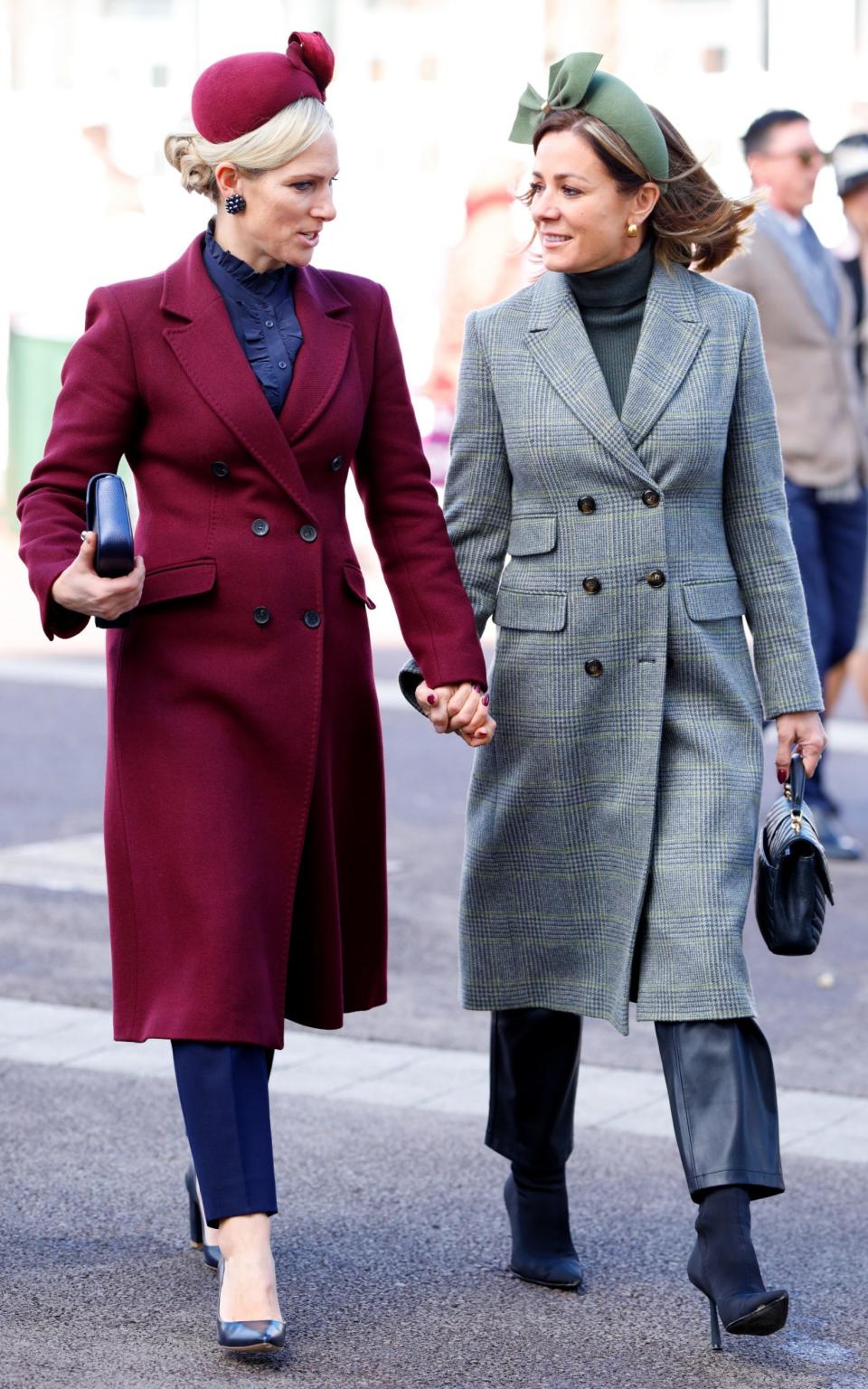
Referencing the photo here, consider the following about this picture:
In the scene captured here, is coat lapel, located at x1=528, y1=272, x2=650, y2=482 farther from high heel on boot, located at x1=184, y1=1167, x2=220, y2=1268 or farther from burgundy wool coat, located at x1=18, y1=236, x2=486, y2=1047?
high heel on boot, located at x1=184, y1=1167, x2=220, y2=1268

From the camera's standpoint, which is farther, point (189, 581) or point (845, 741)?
point (845, 741)

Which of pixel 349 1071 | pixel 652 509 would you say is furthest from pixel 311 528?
pixel 349 1071

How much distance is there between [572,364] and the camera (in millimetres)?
4133

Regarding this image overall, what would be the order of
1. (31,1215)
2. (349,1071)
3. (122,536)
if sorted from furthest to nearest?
(349,1071) → (31,1215) → (122,536)

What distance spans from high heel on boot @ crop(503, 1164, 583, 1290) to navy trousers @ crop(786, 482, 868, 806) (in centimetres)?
384

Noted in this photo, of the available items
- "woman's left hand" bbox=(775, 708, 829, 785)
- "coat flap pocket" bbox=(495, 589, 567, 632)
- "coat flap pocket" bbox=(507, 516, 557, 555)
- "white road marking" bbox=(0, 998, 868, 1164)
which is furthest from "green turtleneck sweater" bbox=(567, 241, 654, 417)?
"white road marking" bbox=(0, 998, 868, 1164)

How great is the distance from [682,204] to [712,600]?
669 millimetres

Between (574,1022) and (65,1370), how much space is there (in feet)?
3.50

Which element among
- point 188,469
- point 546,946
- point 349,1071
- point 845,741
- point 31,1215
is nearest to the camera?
point 188,469

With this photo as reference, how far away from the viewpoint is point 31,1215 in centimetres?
455

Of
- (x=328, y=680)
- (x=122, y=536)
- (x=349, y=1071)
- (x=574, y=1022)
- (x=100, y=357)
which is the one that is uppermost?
(x=100, y=357)

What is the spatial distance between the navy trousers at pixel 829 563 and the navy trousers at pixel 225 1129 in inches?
169

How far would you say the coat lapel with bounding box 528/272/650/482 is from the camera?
Result: 407 centimetres

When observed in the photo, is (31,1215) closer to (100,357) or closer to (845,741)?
(100,357)
